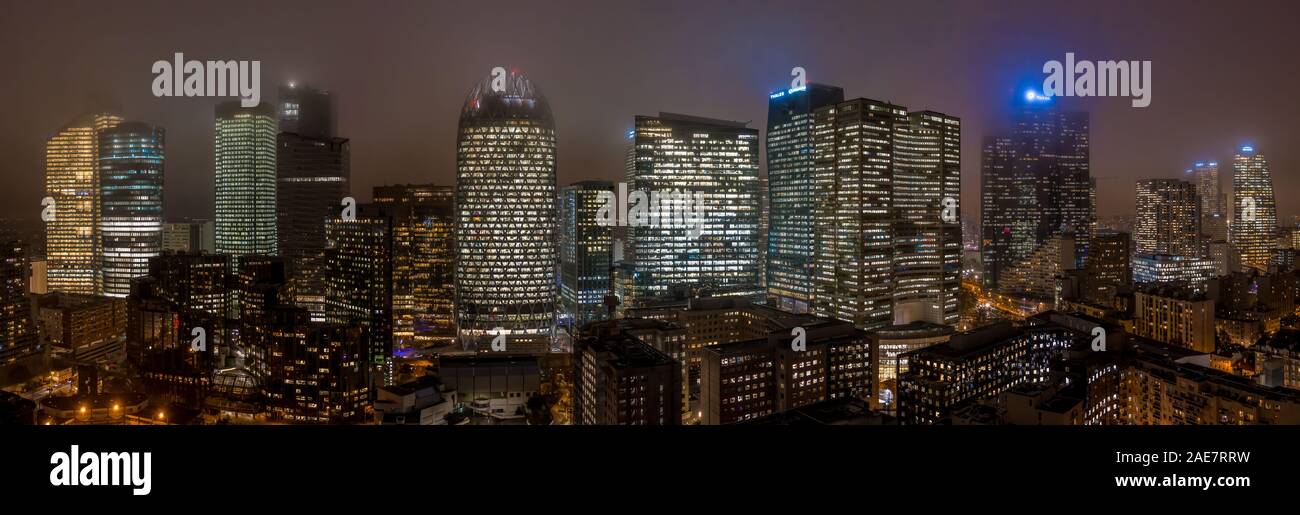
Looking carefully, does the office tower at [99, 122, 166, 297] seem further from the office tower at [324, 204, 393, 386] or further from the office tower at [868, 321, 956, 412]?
the office tower at [868, 321, 956, 412]

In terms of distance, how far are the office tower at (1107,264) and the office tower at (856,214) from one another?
246 inches

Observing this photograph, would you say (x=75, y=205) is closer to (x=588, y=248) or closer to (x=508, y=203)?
(x=508, y=203)

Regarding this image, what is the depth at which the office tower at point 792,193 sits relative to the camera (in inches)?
1064

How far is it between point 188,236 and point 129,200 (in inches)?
205

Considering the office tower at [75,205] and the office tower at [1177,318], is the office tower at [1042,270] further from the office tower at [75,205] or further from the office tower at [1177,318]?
the office tower at [75,205]

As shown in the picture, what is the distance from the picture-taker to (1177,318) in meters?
17.4

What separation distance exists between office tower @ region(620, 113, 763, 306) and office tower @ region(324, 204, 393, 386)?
376 inches

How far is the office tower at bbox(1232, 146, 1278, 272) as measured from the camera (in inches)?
324

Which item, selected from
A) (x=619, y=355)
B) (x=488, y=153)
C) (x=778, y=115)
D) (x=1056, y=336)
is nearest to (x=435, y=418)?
(x=619, y=355)

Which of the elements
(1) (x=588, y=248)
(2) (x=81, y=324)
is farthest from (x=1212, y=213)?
(2) (x=81, y=324)

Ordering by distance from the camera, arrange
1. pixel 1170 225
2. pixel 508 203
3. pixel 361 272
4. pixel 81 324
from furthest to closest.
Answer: pixel 1170 225
pixel 508 203
pixel 361 272
pixel 81 324

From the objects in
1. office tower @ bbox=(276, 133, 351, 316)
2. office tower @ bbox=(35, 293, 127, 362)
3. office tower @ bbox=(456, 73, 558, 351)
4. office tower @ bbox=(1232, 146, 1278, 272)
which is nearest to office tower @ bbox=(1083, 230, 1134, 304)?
office tower @ bbox=(1232, 146, 1278, 272)

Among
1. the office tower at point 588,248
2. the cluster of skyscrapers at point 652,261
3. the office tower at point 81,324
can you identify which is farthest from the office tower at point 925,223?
the office tower at point 81,324

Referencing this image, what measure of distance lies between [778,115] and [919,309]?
10279 mm
